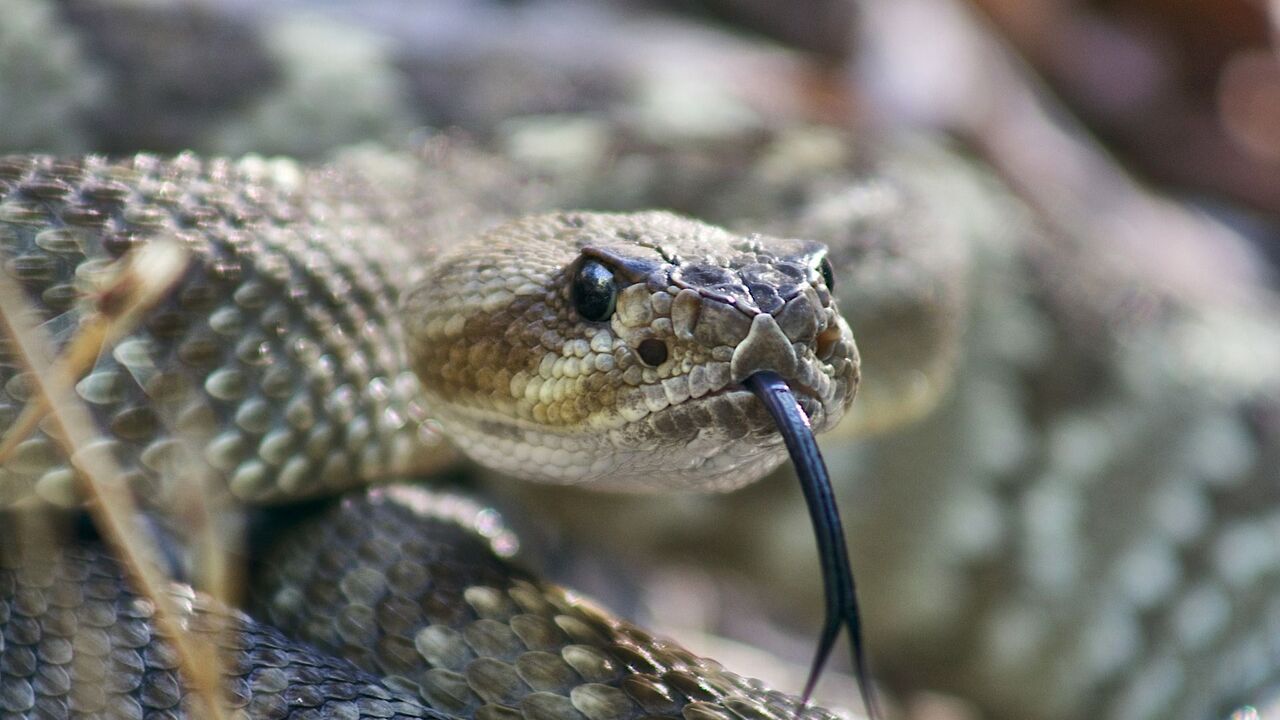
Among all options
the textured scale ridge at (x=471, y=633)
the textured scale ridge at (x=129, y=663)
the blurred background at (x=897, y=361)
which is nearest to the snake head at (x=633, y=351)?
the textured scale ridge at (x=471, y=633)

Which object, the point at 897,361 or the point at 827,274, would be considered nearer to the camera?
the point at 827,274

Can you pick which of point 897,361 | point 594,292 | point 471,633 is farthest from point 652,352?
point 897,361

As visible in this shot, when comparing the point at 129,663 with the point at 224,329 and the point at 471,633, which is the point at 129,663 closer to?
the point at 471,633

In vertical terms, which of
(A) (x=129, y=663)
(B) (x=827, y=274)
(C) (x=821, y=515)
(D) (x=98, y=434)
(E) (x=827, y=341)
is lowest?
(A) (x=129, y=663)

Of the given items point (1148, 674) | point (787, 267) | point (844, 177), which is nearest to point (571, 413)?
point (787, 267)

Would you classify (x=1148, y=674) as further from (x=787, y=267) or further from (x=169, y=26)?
(x=169, y=26)

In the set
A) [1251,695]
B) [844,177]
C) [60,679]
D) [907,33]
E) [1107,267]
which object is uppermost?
[907,33]
